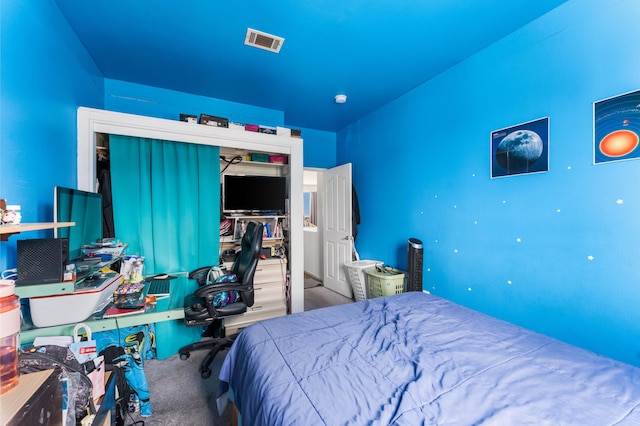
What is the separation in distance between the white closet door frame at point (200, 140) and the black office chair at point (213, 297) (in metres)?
0.74

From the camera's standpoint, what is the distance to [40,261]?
1051 mm

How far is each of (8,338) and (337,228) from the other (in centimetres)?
335

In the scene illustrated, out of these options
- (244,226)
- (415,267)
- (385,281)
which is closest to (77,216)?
(244,226)

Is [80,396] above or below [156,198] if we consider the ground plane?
below

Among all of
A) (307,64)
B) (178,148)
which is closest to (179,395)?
(178,148)

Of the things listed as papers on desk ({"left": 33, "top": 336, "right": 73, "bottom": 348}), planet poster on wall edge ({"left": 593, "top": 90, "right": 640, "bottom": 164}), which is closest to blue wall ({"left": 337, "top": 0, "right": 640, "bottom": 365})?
planet poster on wall edge ({"left": 593, "top": 90, "right": 640, "bottom": 164})

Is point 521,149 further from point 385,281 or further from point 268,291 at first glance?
point 268,291

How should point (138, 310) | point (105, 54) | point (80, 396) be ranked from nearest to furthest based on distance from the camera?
point (80, 396), point (138, 310), point (105, 54)

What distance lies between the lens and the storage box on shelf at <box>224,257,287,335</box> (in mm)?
2791

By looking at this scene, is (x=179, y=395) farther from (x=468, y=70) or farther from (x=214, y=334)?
(x=468, y=70)

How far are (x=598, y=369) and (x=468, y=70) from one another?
2.32 meters

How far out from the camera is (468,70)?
7.29ft

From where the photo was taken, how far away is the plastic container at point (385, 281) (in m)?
2.74

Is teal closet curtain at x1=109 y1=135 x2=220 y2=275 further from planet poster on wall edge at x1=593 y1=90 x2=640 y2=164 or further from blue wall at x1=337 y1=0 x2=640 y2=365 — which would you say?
planet poster on wall edge at x1=593 y1=90 x2=640 y2=164
